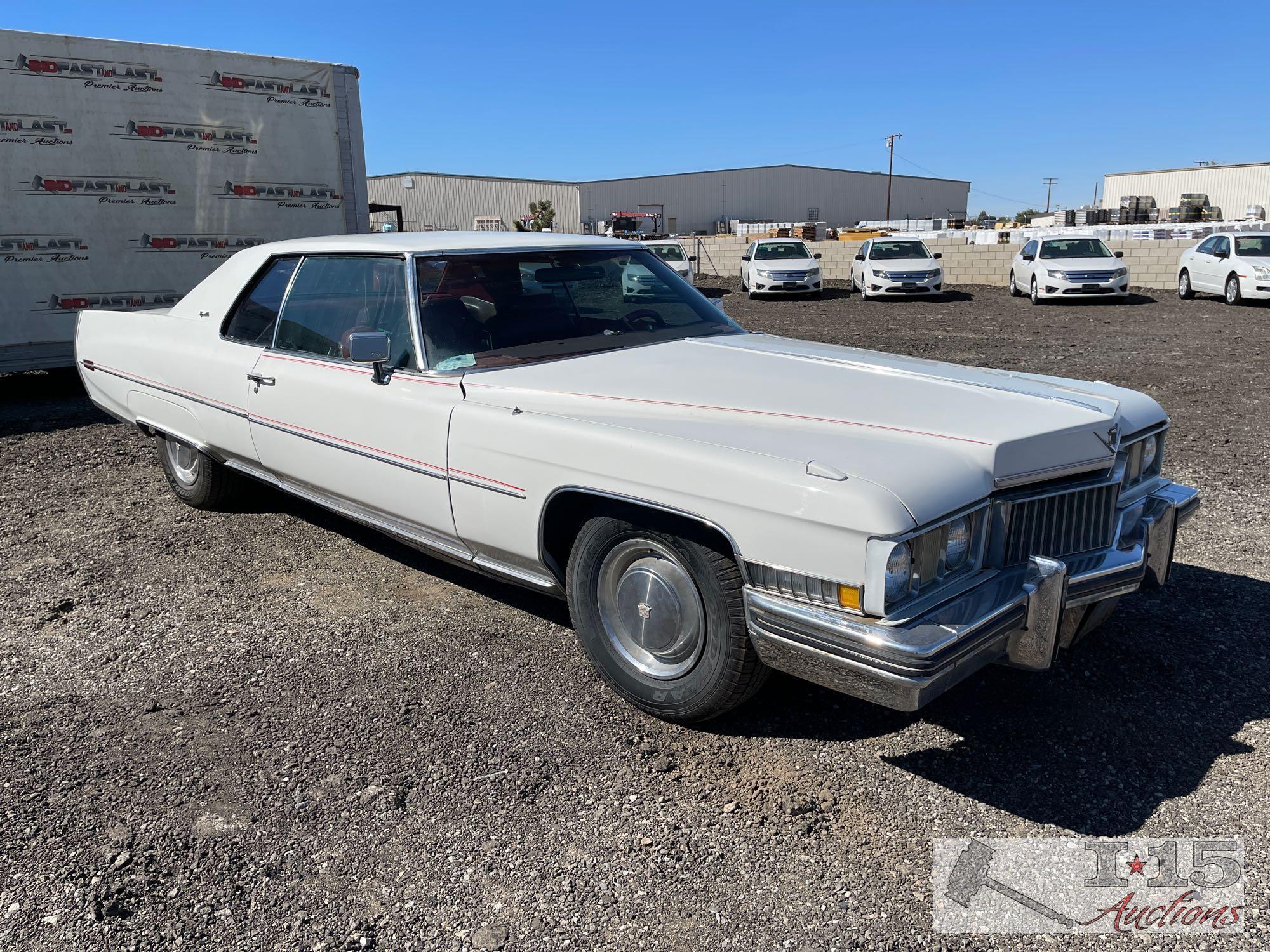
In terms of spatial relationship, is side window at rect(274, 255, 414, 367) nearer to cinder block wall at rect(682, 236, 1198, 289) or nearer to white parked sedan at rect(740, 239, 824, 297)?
white parked sedan at rect(740, 239, 824, 297)

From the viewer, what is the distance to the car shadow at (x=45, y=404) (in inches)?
328

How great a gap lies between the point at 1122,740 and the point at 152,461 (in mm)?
6541

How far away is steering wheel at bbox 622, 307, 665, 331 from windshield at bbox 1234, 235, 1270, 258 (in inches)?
688

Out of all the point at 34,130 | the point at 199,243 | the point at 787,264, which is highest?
the point at 34,130

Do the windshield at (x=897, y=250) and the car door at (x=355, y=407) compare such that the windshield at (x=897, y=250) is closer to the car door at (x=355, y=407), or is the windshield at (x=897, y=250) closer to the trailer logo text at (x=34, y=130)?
the trailer logo text at (x=34, y=130)

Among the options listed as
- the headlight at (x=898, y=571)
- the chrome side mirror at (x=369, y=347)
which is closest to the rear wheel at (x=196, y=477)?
the chrome side mirror at (x=369, y=347)

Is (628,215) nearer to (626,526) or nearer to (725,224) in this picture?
(725,224)

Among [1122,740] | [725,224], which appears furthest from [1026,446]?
[725,224]

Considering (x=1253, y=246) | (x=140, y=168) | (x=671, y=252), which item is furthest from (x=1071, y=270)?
(x=140, y=168)

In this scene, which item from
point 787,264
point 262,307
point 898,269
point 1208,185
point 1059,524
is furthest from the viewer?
point 1208,185

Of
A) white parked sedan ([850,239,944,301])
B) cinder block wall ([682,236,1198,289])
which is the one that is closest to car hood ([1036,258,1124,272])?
white parked sedan ([850,239,944,301])

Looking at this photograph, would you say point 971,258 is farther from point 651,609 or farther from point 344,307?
point 651,609

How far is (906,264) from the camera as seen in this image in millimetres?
20953

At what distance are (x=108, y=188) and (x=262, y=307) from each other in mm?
5772
